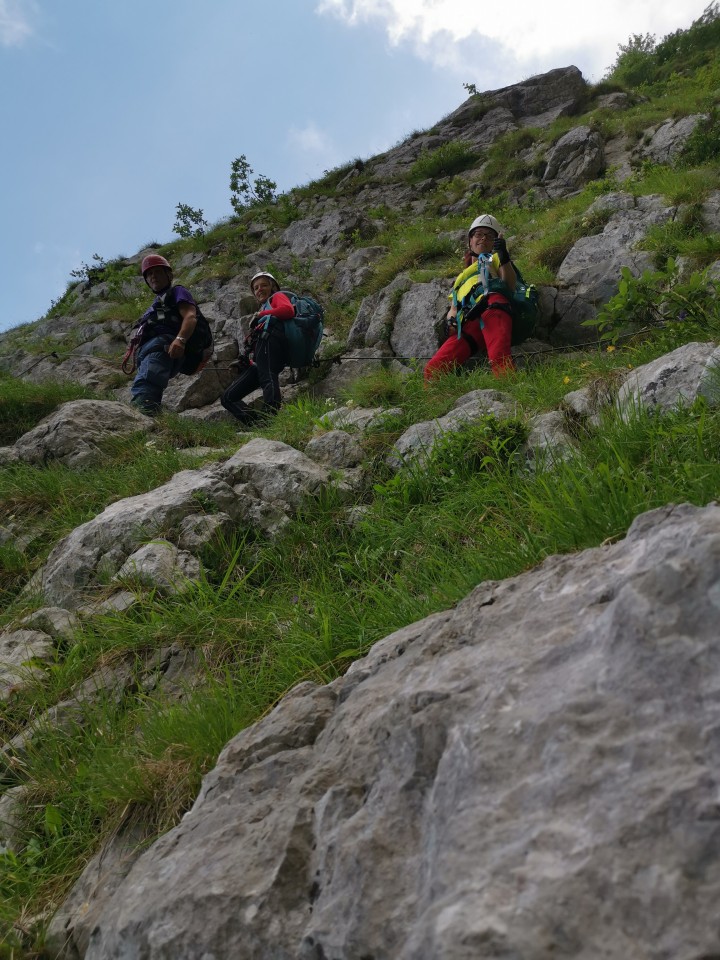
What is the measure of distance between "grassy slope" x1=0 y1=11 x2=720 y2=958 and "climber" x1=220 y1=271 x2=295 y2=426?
6.37ft

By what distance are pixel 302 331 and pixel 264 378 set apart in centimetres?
79

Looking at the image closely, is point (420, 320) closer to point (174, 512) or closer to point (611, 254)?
point (611, 254)

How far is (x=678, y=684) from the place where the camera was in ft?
3.43

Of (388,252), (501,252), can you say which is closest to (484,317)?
(501,252)

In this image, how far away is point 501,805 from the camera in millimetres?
1068

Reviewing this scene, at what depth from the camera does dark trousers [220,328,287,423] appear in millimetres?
7371

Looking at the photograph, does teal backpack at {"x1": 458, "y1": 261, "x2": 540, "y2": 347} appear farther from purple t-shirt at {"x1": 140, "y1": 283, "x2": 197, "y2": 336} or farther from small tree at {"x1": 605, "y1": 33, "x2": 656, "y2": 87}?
small tree at {"x1": 605, "y1": 33, "x2": 656, "y2": 87}

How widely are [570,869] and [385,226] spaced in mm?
16179

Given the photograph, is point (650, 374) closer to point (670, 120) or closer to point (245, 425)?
point (245, 425)

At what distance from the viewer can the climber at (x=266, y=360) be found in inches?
291

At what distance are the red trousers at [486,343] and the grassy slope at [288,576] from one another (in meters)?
0.68

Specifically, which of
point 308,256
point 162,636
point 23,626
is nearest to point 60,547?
point 23,626

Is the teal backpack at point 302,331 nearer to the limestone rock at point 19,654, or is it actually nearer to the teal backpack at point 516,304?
the teal backpack at point 516,304

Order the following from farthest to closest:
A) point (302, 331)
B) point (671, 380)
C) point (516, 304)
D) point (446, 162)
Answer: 1. point (446, 162)
2. point (302, 331)
3. point (516, 304)
4. point (671, 380)
